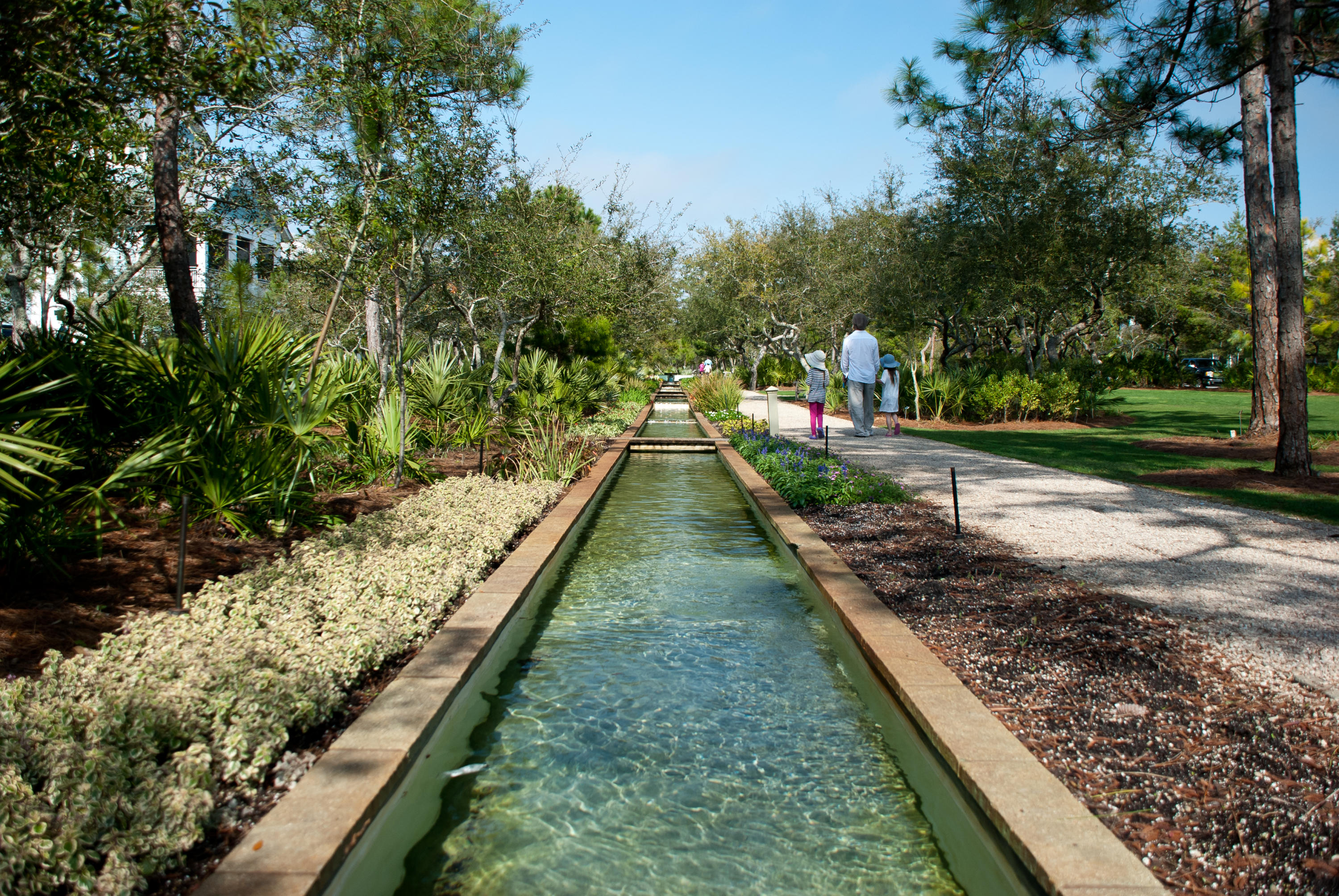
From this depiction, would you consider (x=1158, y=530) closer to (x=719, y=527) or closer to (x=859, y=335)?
(x=719, y=527)

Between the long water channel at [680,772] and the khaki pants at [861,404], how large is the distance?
9339mm

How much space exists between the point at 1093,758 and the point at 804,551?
3.24 meters

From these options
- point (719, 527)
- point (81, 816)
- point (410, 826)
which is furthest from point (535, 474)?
point (81, 816)

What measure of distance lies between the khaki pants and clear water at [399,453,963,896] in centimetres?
931

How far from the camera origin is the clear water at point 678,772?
8.39 feet

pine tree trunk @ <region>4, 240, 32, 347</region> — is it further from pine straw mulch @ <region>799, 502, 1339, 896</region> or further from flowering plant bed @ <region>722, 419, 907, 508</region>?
pine straw mulch @ <region>799, 502, 1339, 896</region>

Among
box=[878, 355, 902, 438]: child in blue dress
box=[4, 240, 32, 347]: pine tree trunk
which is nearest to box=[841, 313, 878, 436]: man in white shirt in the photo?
box=[878, 355, 902, 438]: child in blue dress

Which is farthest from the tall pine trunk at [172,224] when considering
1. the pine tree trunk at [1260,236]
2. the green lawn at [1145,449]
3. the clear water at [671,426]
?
the pine tree trunk at [1260,236]

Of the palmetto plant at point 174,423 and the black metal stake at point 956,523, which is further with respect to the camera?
the black metal stake at point 956,523

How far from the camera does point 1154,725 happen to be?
3053mm

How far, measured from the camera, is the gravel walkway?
13.1 feet

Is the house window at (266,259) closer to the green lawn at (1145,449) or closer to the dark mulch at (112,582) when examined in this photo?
the dark mulch at (112,582)

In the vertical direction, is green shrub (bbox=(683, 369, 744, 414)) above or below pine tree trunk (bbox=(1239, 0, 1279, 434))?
below

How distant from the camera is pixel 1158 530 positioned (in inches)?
259
